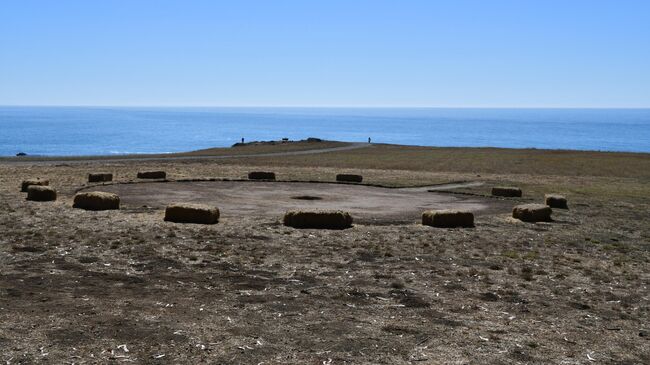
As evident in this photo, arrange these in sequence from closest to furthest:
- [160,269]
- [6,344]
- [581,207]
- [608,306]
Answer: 1. [6,344]
2. [608,306]
3. [160,269]
4. [581,207]

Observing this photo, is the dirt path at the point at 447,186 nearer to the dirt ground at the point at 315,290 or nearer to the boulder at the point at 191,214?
the dirt ground at the point at 315,290

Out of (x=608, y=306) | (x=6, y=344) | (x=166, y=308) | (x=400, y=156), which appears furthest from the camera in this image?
(x=400, y=156)

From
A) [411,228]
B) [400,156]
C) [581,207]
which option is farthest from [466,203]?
[400,156]

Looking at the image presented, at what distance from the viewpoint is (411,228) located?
25.6 m

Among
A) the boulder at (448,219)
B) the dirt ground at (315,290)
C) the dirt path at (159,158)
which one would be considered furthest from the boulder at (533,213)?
the dirt path at (159,158)

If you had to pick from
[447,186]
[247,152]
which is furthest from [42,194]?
[247,152]

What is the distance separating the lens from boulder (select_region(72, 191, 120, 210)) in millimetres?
28000

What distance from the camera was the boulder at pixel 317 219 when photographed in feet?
82.1

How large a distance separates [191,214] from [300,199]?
9.89 metres

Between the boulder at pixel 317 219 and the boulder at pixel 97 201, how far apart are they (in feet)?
25.1

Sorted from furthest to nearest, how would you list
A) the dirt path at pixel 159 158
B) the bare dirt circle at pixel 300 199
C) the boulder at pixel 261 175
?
1. the dirt path at pixel 159 158
2. the boulder at pixel 261 175
3. the bare dirt circle at pixel 300 199

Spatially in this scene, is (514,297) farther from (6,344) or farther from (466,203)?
(466,203)

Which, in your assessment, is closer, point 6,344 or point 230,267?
point 6,344

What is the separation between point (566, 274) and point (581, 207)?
54.9 ft
